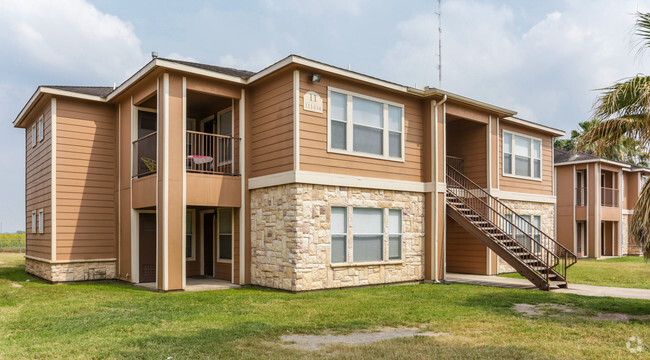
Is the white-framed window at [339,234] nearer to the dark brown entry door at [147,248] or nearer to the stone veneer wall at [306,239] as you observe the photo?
the stone veneer wall at [306,239]

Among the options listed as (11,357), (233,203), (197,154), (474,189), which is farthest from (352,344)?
(474,189)

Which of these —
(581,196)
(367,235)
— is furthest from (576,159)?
(367,235)

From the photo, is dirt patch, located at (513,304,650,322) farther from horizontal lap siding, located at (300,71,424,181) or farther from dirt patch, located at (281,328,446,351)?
horizontal lap siding, located at (300,71,424,181)

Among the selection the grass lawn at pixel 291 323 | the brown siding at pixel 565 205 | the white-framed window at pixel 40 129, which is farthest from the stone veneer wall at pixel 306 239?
the brown siding at pixel 565 205

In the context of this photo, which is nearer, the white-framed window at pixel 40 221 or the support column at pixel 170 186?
the support column at pixel 170 186

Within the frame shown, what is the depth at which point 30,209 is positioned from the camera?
16.7m

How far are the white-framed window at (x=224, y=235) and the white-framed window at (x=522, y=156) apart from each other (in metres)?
9.28

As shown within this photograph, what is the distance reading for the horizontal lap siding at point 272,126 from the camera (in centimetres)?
1168

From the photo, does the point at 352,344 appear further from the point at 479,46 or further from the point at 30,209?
the point at 30,209

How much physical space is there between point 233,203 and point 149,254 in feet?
10.2

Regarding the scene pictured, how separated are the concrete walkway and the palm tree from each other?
395 cm

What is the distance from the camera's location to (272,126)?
40.2 ft

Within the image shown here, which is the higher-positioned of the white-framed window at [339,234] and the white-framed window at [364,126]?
the white-framed window at [364,126]

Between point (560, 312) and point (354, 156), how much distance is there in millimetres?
5770
